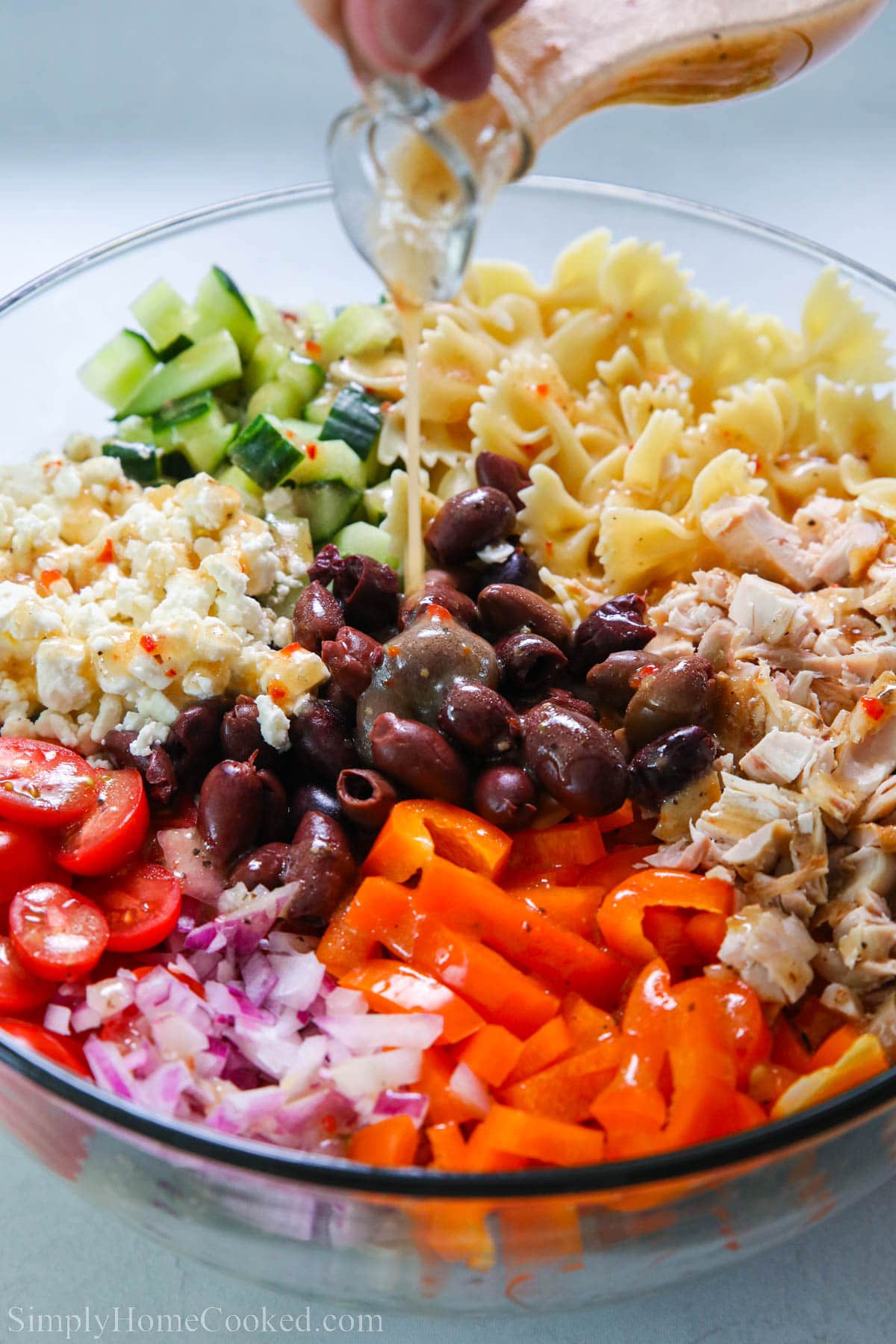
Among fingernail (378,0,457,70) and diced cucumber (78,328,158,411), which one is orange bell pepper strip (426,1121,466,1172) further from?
diced cucumber (78,328,158,411)

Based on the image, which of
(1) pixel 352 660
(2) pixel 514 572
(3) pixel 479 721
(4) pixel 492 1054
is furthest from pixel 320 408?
(4) pixel 492 1054

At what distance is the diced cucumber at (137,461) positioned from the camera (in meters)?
3.55

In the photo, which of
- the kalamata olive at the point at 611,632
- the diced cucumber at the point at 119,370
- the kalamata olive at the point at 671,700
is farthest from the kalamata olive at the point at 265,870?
the diced cucumber at the point at 119,370

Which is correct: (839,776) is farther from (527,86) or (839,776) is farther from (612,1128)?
(527,86)

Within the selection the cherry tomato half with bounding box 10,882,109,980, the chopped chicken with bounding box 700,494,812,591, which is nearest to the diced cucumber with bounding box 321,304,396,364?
the chopped chicken with bounding box 700,494,812,591

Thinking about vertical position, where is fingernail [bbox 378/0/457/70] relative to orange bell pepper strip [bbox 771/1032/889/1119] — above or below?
above

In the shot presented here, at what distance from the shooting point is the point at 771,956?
2.27 metres

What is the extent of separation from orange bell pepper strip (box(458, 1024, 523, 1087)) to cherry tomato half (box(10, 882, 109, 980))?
750 millimetres

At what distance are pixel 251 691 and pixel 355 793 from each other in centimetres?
47

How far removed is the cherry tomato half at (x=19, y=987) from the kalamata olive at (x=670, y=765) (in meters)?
1.29

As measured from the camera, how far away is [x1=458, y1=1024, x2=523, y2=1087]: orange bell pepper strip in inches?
86.5

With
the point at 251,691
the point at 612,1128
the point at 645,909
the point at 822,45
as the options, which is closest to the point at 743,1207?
the point at 612,1128

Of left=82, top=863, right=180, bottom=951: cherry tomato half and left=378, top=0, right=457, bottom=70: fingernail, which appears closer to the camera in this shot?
left=378, top=0, right=457, bottom=70: fingernail

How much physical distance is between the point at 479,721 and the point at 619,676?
43 cm
